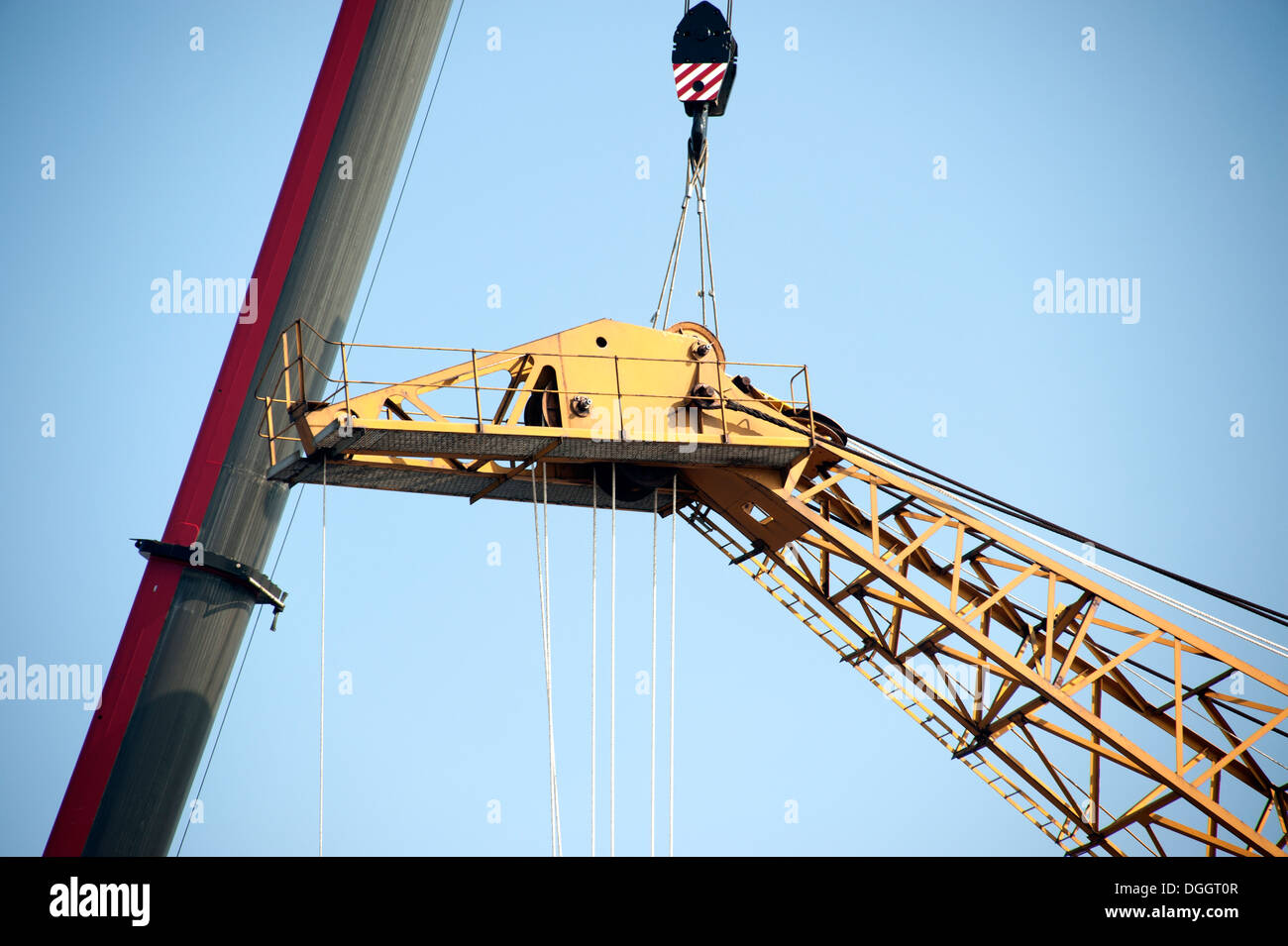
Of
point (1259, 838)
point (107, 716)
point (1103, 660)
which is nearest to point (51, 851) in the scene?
point (107, 716)

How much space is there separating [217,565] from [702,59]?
11.1 m

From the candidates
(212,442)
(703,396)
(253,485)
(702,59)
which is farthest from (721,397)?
(212,442)

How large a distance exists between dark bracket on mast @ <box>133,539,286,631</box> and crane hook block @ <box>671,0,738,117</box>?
1016cm

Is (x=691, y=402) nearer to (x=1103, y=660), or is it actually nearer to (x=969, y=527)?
(x=969, y=527)

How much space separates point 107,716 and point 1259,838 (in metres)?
16.9

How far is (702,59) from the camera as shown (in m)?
Answer: 22.4

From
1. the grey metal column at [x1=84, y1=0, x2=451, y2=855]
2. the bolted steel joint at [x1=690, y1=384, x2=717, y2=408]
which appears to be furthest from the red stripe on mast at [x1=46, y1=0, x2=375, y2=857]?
the bolted steel joint at [x1=690, y1=384, x2=717, y2=408]

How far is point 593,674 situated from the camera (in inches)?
704

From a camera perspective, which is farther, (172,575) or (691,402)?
(172,575)

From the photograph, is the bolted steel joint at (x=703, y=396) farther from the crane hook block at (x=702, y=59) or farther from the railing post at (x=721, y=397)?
the crane hook block at (x=702, y=59)

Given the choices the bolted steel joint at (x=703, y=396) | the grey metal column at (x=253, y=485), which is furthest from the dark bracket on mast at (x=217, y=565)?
the bolted steel joint at (x=703, y=396)

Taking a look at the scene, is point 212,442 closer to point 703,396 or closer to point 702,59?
point 703,396
